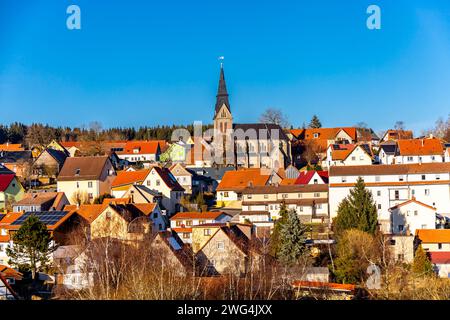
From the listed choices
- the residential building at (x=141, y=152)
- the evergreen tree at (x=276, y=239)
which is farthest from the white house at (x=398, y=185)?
the residential building at (x=141, y=152)

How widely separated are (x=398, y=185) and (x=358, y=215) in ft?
24.2

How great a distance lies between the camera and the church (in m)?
63.1

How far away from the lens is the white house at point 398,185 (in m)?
37.2

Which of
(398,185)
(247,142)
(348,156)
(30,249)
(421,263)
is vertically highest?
(247,142)

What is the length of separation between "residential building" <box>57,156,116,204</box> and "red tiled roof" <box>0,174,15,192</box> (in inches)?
133

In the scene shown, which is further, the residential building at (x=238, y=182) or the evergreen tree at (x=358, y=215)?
the residential building at (x=238, y=182)

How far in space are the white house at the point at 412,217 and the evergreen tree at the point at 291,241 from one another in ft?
24.6

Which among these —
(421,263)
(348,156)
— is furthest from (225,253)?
(348,156)

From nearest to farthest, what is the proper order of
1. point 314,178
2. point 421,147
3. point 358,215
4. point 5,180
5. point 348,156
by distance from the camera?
point 358,215, point 314,178, point 5,180, point 421,147, point 348,156

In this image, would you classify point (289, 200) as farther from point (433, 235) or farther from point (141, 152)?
point (141, 152)

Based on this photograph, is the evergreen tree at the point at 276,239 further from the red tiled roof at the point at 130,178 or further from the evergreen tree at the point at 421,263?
the red tiled roof at the point at 130,178

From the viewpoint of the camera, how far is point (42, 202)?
39219mm

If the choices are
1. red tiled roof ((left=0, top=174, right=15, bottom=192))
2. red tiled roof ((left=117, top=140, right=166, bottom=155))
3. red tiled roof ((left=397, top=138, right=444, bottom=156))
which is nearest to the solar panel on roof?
red tiled roof ((left=0, top=174, right=15, bottom=192))
